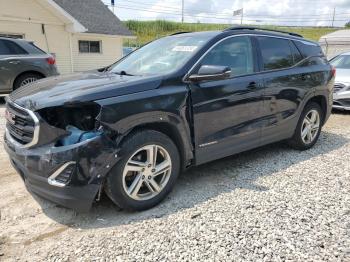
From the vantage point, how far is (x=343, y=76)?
30.0 feet

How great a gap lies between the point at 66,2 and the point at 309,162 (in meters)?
17.1

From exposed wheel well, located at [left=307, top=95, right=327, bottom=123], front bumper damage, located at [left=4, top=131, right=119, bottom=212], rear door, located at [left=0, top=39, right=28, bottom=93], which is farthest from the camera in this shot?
rear door, located at [left=0, top=39, right=28, bottom=93]

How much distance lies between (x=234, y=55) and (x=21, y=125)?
101 inches

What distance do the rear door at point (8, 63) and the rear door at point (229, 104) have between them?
23.8 feet

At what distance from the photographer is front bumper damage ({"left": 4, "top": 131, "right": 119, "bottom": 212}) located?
307cm

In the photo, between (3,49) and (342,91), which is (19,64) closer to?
(3,49)

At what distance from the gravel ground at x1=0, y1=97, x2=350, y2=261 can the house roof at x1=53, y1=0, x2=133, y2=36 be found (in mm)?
15011

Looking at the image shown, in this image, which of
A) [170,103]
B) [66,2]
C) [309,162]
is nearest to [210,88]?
[170,103]

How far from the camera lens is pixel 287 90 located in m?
5.04

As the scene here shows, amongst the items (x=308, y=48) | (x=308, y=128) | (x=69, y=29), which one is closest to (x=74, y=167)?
(x=308, y=128)

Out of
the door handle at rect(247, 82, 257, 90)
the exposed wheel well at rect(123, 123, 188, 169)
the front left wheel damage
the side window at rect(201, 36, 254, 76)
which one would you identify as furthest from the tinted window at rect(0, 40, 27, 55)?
the exposed wheel well at rect(123, 123, 188, 169)

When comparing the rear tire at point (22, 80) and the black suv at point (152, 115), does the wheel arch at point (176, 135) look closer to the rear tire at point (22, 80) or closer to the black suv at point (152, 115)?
the black suv at point (152, 115)

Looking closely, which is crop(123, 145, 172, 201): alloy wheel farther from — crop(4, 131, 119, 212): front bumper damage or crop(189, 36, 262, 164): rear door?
crop(189, 36, 262, 164): rear door

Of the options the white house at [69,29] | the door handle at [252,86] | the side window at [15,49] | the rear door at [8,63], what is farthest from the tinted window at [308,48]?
the white house at [69,29]
